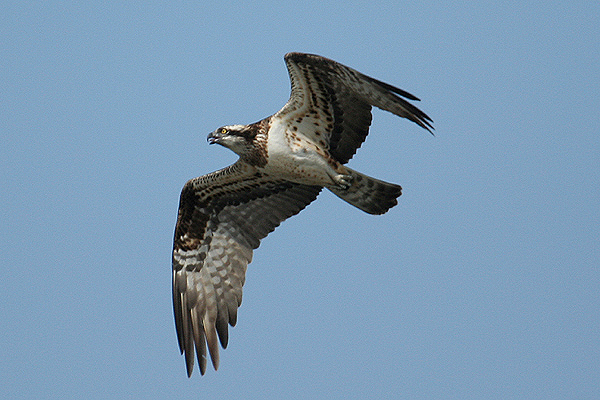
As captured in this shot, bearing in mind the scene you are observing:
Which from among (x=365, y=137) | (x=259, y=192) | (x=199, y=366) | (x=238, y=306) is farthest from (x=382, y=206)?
(x=199, y=366)

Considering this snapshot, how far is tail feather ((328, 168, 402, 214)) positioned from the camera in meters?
9.65

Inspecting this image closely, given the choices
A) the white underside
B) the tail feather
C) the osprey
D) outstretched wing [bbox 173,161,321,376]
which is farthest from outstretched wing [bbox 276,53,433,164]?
outstretched wing [bbox 173,161,321,376]

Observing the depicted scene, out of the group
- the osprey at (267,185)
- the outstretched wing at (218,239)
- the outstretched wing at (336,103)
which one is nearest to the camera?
the outstretched wing at (336,103)

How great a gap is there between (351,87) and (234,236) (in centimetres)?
296

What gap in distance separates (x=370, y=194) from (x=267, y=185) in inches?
55.1

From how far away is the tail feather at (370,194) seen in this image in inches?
380

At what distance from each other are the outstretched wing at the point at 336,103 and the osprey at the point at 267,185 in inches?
0.5

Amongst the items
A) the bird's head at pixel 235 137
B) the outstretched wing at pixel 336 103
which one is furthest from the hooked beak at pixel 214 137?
the outstretched wing at pixel 336 103

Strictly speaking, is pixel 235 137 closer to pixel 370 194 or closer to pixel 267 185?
pixel 267 185

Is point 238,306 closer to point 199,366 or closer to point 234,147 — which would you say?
point 199,366

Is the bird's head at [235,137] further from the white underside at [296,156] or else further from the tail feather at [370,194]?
the tail feather at [370,194]

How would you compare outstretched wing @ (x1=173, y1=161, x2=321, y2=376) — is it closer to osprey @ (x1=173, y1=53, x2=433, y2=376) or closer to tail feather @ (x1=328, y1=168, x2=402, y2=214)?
osprey @ (x1=173, y1=53, x2=433, y2=376)

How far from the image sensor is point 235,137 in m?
9.34

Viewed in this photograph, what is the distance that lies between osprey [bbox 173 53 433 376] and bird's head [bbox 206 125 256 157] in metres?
0.01
